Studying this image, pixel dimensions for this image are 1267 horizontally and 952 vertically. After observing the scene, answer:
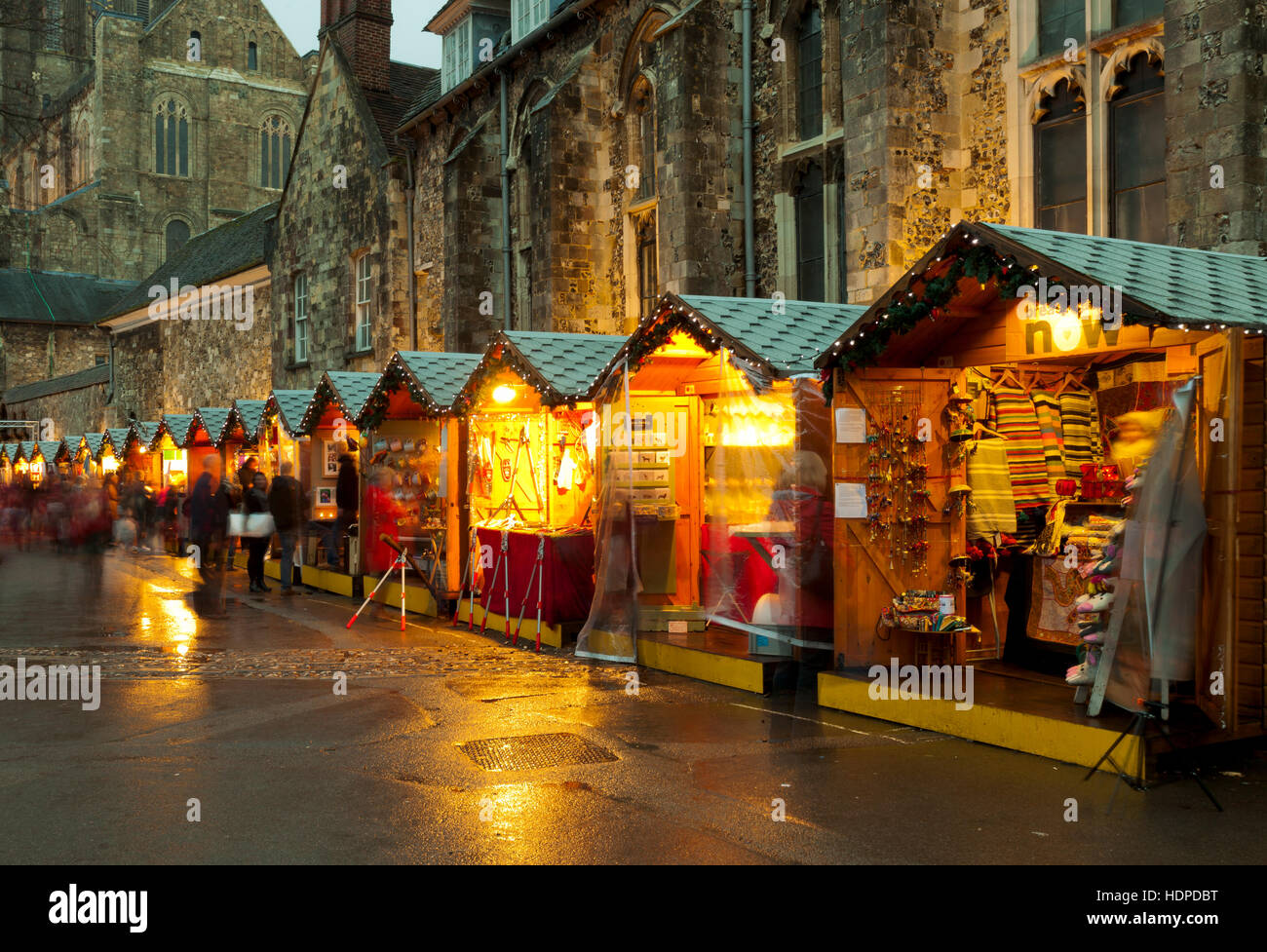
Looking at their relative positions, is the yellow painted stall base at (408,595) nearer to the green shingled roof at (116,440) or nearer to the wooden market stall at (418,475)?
the wooden market stall at (418,475)

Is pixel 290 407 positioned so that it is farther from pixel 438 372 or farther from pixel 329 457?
pixel 438 372

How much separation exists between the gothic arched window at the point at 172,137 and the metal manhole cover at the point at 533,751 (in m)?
58.4

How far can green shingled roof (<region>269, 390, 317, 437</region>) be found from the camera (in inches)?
740

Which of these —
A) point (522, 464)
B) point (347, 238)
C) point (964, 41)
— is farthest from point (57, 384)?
point (964, 41)

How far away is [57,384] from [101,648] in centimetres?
4201

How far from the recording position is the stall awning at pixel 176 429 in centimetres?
2497

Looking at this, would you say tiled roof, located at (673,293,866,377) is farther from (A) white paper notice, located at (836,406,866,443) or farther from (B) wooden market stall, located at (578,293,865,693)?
(A) white paper notice, located at (836,406,866,443)

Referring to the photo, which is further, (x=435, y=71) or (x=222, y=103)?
(x=222, y=103)

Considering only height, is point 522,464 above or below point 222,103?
below

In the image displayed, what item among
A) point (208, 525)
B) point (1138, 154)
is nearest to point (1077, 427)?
point (1138, 154)

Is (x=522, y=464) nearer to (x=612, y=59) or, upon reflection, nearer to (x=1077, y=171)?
(x=1077, y=171)

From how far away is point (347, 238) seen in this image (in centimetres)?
2848

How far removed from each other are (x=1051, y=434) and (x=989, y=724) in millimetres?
2794

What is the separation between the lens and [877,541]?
917 cm
